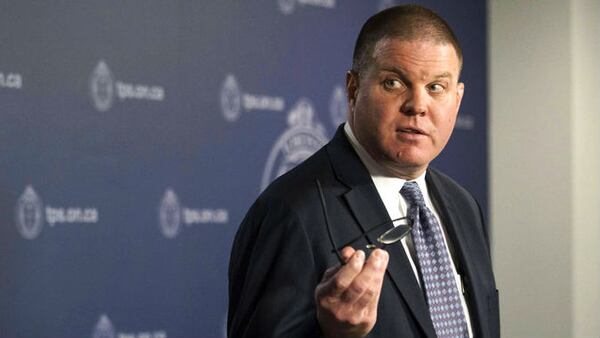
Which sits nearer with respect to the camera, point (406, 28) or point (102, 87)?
point (406, 28)

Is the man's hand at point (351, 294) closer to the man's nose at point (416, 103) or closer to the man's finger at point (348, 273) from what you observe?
the man's finger at point (348, 273)

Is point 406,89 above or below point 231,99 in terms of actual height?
below

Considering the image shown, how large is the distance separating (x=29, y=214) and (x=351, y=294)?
201 centimetres

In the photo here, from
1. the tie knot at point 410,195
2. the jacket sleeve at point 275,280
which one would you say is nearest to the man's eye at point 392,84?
the tie knot at point 410,195

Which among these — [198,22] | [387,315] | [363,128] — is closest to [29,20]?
[198,22]

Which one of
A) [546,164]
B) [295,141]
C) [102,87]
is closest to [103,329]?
[102,87]

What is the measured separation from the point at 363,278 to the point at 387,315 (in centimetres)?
38

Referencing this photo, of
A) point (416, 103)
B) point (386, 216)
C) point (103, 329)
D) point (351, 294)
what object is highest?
point (416, 103)

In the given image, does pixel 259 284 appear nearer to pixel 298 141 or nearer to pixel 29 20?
pixel 29 20

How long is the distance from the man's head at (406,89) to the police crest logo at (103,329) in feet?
5.71

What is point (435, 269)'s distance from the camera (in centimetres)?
225

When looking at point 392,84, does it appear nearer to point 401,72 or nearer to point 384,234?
point 401,72

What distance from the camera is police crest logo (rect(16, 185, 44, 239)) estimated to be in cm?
349

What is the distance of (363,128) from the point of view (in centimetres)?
228
